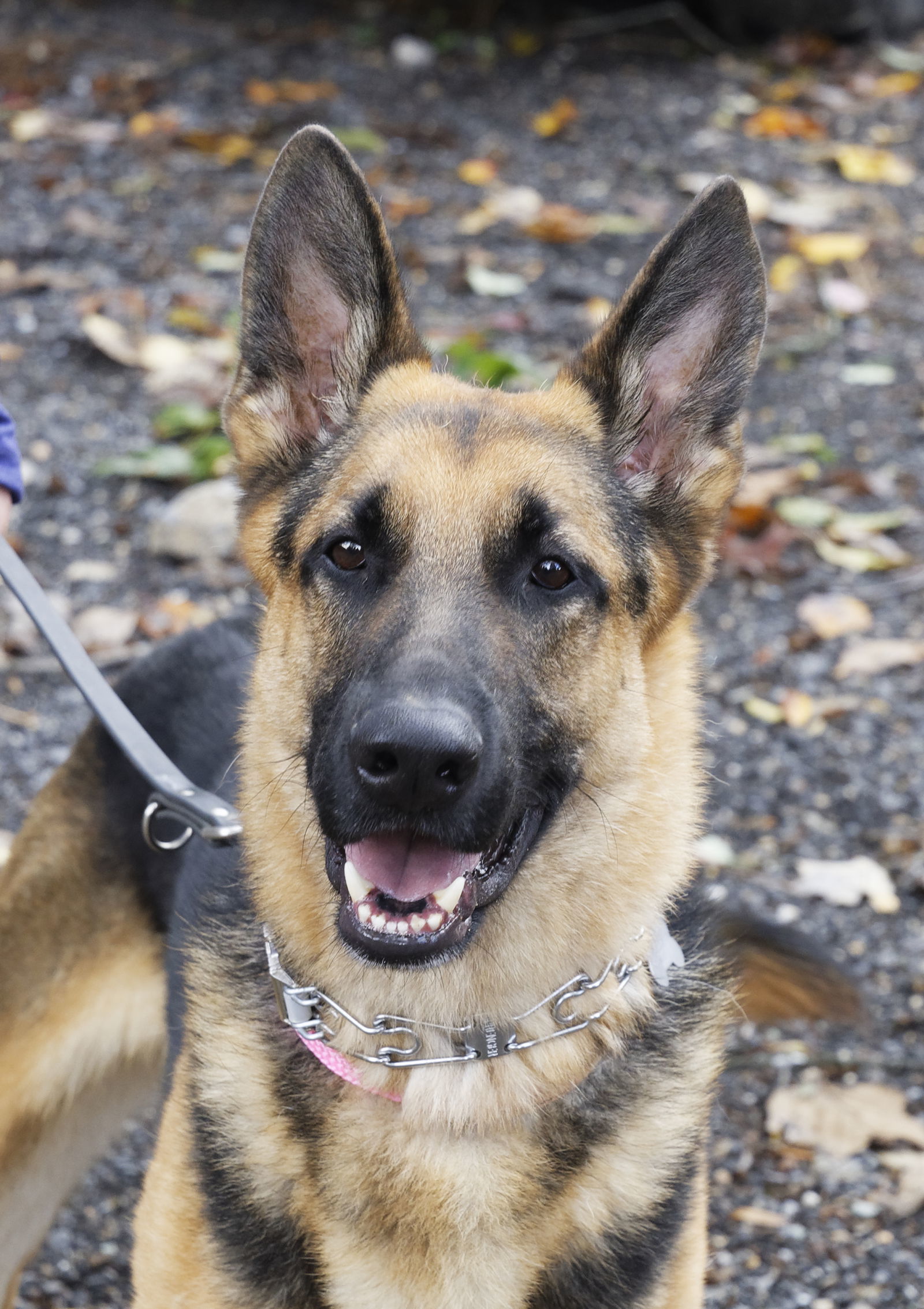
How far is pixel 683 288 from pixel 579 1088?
164 centimetres

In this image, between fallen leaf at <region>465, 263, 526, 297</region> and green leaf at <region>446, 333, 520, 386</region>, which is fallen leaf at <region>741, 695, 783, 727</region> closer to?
green leaf at <region>446, 333, 520, 386</region>

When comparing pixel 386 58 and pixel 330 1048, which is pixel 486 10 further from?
pixel 330 1048

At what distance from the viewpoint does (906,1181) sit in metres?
3.80

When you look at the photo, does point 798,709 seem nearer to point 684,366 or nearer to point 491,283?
point 684,366

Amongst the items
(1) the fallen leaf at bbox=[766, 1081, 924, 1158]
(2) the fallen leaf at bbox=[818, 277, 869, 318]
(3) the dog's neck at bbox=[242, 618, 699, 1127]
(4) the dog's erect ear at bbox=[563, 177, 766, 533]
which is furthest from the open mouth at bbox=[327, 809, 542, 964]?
(2) the fallen leaf at bbox=[818, 277, 869, 318]

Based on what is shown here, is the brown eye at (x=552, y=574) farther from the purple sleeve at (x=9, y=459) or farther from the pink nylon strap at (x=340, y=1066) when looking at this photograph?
the purple sleeve at (x=9, y=459)

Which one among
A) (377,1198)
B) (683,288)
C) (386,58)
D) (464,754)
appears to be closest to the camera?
(464,754)

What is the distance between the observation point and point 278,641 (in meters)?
2.90

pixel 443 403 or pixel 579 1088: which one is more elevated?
pixel 443 403

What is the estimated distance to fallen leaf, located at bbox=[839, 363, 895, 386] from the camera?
736 centimetres

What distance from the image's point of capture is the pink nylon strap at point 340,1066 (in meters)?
2.69

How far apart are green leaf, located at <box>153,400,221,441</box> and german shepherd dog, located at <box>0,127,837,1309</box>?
149 inches

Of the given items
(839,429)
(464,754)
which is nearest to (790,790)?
(839,429)

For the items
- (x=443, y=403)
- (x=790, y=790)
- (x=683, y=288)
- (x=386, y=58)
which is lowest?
(x=790, y=790)
